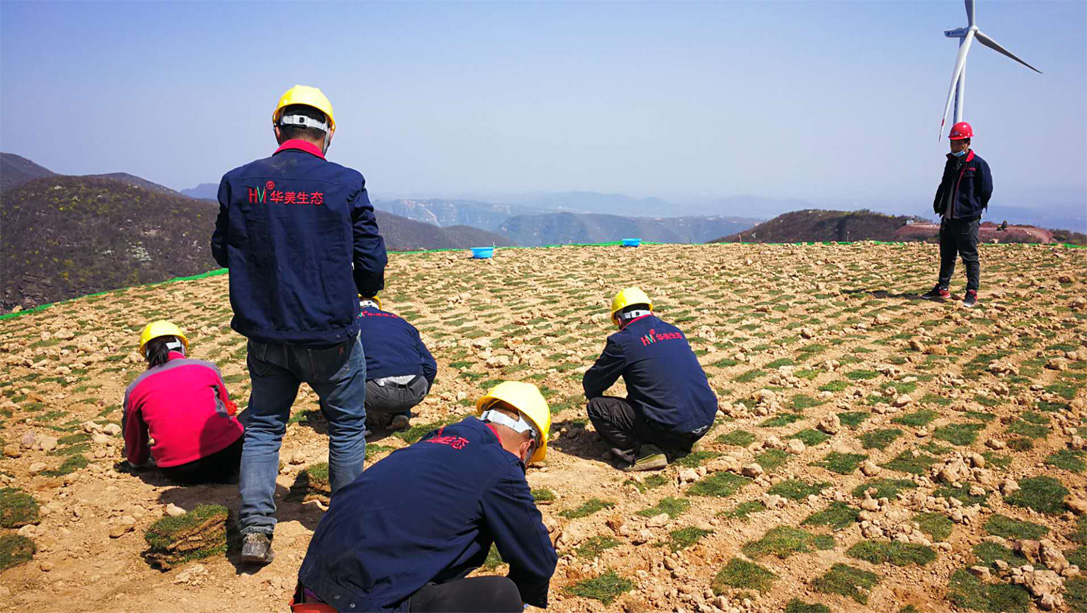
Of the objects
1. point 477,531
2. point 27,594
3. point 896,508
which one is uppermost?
point 477,531

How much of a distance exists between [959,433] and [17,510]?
26.3 ft

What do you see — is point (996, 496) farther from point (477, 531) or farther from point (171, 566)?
point (171, 566)

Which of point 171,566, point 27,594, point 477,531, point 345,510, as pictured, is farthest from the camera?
point 171,566

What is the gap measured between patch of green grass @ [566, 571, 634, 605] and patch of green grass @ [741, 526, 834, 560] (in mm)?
958

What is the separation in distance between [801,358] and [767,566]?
4843mm

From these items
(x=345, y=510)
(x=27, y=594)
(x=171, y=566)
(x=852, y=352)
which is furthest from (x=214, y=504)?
(x=852, y=352)

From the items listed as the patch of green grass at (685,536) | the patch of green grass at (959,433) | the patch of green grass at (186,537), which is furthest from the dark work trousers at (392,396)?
the patch of green grass at (959,433)

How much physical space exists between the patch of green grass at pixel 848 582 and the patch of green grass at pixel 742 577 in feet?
0.97

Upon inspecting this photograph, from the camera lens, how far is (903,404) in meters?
6.68

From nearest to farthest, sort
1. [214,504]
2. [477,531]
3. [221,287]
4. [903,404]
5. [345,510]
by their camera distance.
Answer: [345,510], [477,531], [214,504], [903,404], [221,287]

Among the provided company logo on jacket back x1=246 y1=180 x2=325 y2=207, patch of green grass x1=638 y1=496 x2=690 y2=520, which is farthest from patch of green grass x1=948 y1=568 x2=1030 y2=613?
company logo on jacket back x1=246 y1=180 x2=325 y2=207

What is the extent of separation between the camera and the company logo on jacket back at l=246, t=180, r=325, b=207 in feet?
11.9

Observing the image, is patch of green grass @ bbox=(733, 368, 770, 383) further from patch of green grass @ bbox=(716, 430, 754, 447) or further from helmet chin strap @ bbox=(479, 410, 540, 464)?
helmet chin strap @ bbox=(479, 410, 540, 464)

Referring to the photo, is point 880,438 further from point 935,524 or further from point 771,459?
point 935,524
